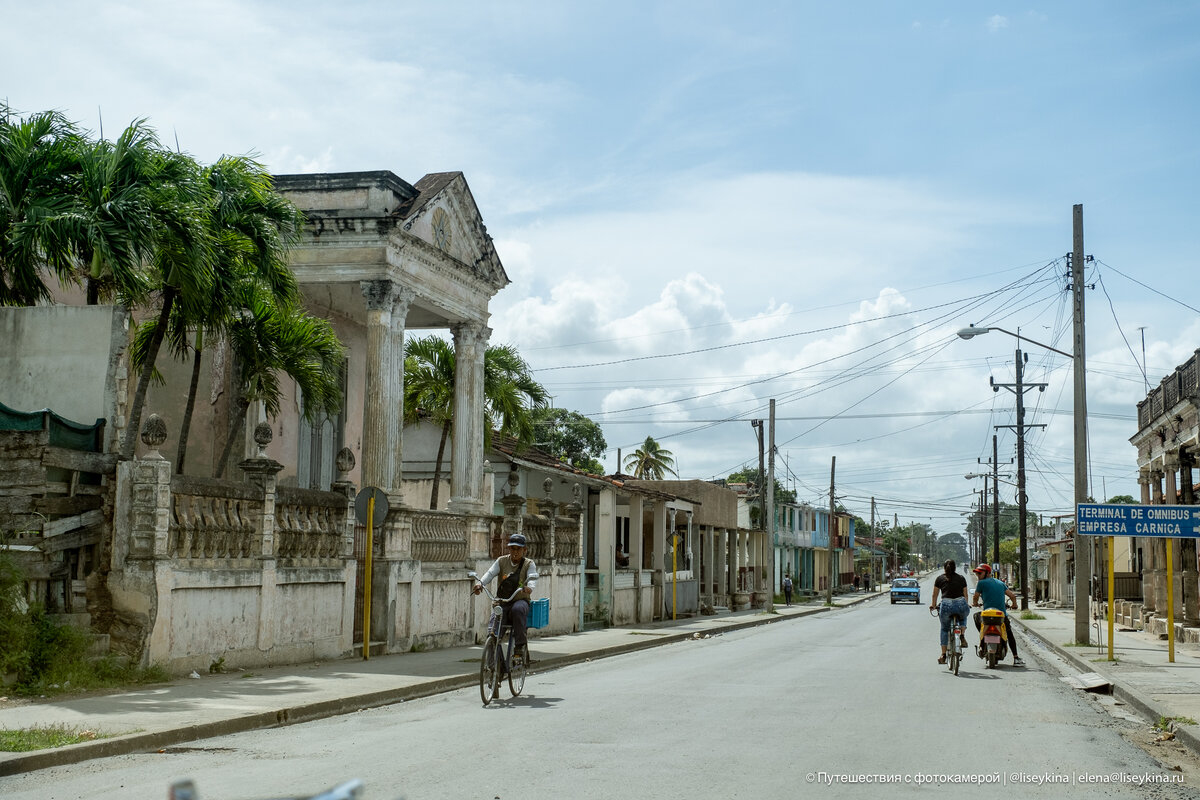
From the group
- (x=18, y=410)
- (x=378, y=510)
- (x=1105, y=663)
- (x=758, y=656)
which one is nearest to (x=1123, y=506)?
(x=1105, y=663)

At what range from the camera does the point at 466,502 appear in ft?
79.2

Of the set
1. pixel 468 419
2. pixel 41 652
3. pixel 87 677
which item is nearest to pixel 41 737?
pixel 41 652

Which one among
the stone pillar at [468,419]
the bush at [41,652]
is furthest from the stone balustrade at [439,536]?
the bush at [41,652]

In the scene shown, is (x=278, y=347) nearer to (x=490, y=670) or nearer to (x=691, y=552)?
(x=490, y=670)

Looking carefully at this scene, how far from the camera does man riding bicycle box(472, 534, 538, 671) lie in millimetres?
13312

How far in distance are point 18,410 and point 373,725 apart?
617 cm

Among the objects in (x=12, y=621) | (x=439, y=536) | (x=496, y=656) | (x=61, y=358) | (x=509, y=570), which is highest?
(x=61, y=358)

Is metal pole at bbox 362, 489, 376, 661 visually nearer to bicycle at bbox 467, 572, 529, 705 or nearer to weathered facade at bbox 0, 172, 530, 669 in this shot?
weathered facade at bbox 0, 172, 530, 669

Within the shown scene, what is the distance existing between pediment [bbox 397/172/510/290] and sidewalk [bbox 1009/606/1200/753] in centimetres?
1354

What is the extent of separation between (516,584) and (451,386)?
16080mm

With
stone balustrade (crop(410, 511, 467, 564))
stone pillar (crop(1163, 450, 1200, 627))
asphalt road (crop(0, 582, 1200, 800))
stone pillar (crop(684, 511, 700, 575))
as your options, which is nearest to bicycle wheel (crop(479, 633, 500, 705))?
asphalt road (crop(0, 582, 1200, 800))

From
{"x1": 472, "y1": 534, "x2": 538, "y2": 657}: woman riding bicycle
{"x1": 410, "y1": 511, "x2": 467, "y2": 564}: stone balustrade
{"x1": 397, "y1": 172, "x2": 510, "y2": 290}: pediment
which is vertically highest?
{"x1": 397, "y1": 172, "x2": 510, "y2": 290}: pediment

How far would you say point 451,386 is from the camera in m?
29.2

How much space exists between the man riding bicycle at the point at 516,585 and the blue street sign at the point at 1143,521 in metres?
11.1
